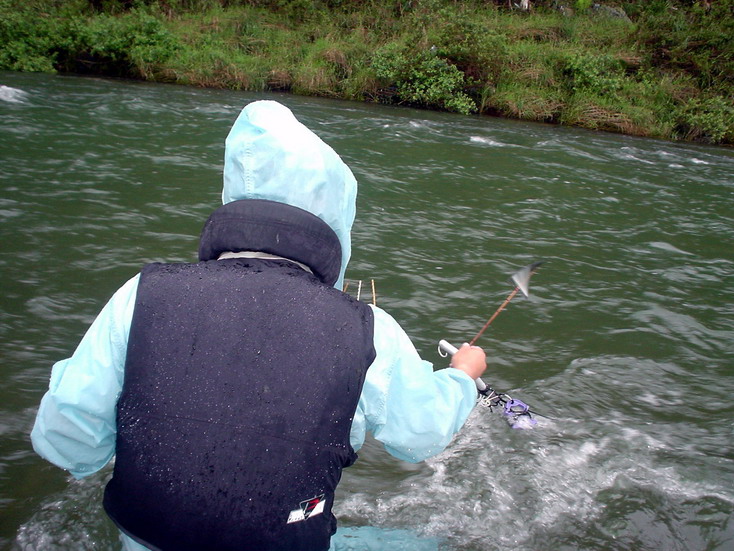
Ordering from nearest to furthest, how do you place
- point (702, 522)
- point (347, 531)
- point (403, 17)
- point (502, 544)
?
point (347, 531)
point (502, 544)
point (702, 522)
point (403, 17)

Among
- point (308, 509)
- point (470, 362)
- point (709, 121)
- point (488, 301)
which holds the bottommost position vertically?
point (488, 301)

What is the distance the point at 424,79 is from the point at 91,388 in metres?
19.4

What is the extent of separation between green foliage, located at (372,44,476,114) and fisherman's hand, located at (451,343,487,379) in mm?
17313

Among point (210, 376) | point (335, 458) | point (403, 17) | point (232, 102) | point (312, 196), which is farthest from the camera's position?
point (403, 17)

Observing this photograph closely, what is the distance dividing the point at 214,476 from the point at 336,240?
2.43 ft

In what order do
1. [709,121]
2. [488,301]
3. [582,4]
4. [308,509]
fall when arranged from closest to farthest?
[308,509], [488,301], [709,121], [582,4]

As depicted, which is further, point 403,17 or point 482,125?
point 403,17

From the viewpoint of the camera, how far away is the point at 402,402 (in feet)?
6.25

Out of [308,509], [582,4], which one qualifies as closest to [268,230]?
[308,509]

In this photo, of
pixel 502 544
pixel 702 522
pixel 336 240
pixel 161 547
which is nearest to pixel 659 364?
pixel 702 522

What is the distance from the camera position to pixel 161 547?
5.74 ft

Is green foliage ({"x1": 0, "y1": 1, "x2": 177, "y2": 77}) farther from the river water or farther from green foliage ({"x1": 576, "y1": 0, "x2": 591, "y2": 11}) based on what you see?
green foliage ({"x1": 576, "y1": 0, "x2": 591, "y2": 11})

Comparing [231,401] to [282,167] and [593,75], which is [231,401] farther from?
[593,75]

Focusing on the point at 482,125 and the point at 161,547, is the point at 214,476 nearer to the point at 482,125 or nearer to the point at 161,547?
the point at 161,547
